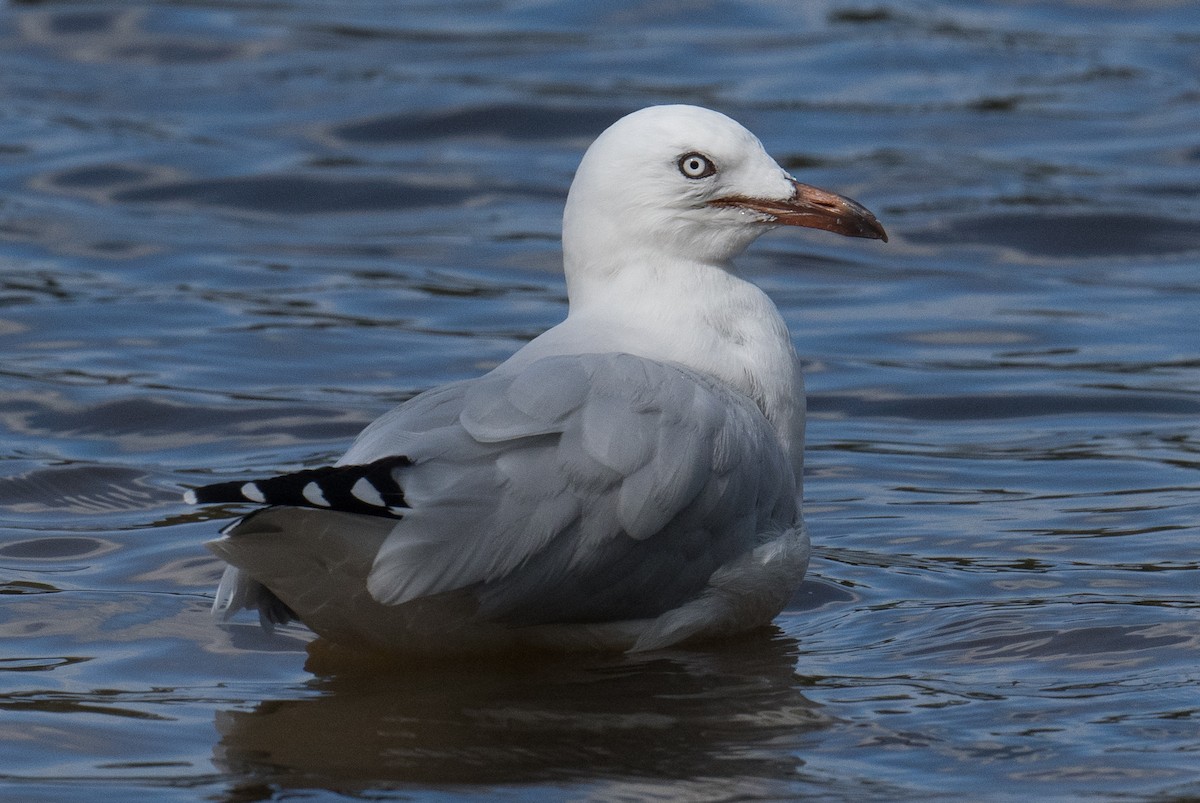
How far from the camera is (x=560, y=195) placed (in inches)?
462

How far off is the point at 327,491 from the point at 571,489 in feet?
2.11

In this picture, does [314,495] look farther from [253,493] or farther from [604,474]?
[604,474]

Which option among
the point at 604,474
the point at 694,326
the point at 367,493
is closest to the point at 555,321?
the point at 694,326

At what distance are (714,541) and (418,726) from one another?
0.89m

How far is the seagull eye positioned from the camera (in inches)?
225

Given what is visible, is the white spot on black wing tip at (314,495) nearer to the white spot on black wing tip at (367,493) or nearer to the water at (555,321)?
the white spot on black wing tip at (367,493)

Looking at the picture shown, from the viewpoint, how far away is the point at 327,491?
4305mm

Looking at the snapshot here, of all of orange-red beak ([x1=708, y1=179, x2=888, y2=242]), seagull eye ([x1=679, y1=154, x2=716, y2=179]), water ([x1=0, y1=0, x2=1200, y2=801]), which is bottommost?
water ([x1=0, y1=0, x2=1200, y2=801])

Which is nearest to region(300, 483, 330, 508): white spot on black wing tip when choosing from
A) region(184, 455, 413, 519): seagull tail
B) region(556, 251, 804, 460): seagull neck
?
region(184, 455, 413, 519): seagull tail

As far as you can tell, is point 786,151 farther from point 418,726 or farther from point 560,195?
point 418,726

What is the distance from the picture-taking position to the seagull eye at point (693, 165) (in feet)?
18.8

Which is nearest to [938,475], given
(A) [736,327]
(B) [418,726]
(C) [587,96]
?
(A) [736,327]

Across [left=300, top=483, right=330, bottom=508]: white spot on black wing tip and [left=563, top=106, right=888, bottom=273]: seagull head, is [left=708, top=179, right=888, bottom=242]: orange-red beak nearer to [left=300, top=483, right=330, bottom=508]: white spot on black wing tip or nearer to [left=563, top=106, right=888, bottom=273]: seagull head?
[left=563, top=106, right=888, bottom=273]: seagull head

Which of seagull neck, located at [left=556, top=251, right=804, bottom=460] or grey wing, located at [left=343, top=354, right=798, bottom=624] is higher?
seagull neck, located at [left=556, top=251, right=804, bottom=460]
